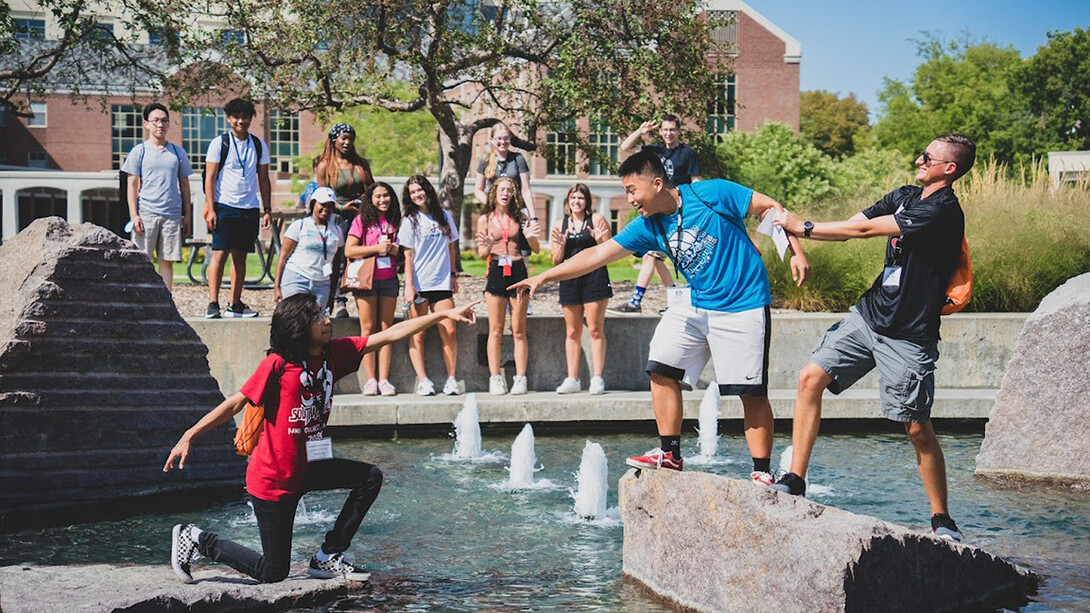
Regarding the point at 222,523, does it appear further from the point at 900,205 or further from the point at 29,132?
the point at 29,132

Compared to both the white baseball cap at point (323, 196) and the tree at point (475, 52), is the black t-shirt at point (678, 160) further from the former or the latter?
the tree at point (475, 52)

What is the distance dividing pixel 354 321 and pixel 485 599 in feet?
18.8

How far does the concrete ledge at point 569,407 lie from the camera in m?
10.6

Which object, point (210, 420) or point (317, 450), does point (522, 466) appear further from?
point (210, 420)

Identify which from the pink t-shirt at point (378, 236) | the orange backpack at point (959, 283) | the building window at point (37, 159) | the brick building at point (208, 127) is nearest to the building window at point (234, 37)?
the pink t-shirt at point (378, 236)

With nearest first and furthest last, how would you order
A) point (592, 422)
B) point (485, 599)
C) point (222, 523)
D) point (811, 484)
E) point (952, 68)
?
point (485, 599), point (222, 523), point (811, 484), point (592, 422), point (952, 68)

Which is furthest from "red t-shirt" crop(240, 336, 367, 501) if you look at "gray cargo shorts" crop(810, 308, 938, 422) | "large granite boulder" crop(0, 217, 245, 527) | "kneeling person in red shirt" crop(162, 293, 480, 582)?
"large granite boulder" crop(0, 217, 245, 527)

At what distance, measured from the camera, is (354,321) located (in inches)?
446

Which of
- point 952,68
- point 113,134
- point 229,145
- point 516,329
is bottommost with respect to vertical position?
point 516,329

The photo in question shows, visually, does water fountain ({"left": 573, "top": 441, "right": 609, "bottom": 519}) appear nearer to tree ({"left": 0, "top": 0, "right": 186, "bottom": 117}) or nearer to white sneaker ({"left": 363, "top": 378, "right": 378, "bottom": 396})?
white sneaker ({"left": 363, "top": 378, "right": 378, "bottom": 396})

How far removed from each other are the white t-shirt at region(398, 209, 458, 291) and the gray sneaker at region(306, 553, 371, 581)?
16.7 ft

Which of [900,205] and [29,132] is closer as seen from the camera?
[900,205]

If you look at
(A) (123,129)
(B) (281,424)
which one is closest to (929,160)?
(B) (281,424)

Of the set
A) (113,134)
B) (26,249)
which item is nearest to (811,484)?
(26,249)
